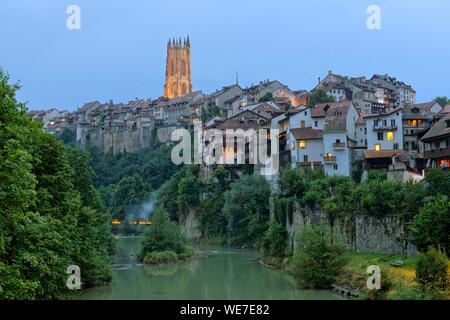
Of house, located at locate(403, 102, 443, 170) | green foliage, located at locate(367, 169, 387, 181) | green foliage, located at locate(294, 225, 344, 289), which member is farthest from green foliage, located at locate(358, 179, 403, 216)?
house, located at locate(403, 102, 443, 170)

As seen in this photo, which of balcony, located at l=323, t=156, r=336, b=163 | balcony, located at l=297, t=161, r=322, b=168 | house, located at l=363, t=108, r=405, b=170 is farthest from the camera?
balcony, located at l=297, t=161, r=322, b=168

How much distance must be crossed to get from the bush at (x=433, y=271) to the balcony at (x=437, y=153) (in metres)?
20.2

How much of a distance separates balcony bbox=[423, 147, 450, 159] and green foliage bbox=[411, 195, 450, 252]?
15.8 metres

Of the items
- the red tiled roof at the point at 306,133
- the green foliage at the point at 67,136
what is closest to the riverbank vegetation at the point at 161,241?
the red tiled roof at the point at 306,133

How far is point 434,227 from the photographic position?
25.6m

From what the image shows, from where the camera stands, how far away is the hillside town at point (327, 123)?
160ft

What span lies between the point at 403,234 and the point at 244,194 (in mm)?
27449

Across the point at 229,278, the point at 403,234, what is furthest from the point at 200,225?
the point at 403,234

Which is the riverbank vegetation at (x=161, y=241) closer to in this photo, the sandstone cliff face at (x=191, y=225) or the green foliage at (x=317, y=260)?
the green foliage at (x=317, y=260)

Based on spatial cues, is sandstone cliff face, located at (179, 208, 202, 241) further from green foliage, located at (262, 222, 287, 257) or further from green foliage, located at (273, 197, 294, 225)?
green foliage, located at (262, 222, 287, 257)

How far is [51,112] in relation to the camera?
139 meters

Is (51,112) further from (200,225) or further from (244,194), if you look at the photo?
(244,194)

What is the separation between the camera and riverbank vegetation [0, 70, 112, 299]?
1348cm

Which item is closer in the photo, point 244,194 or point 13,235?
point 13,235
